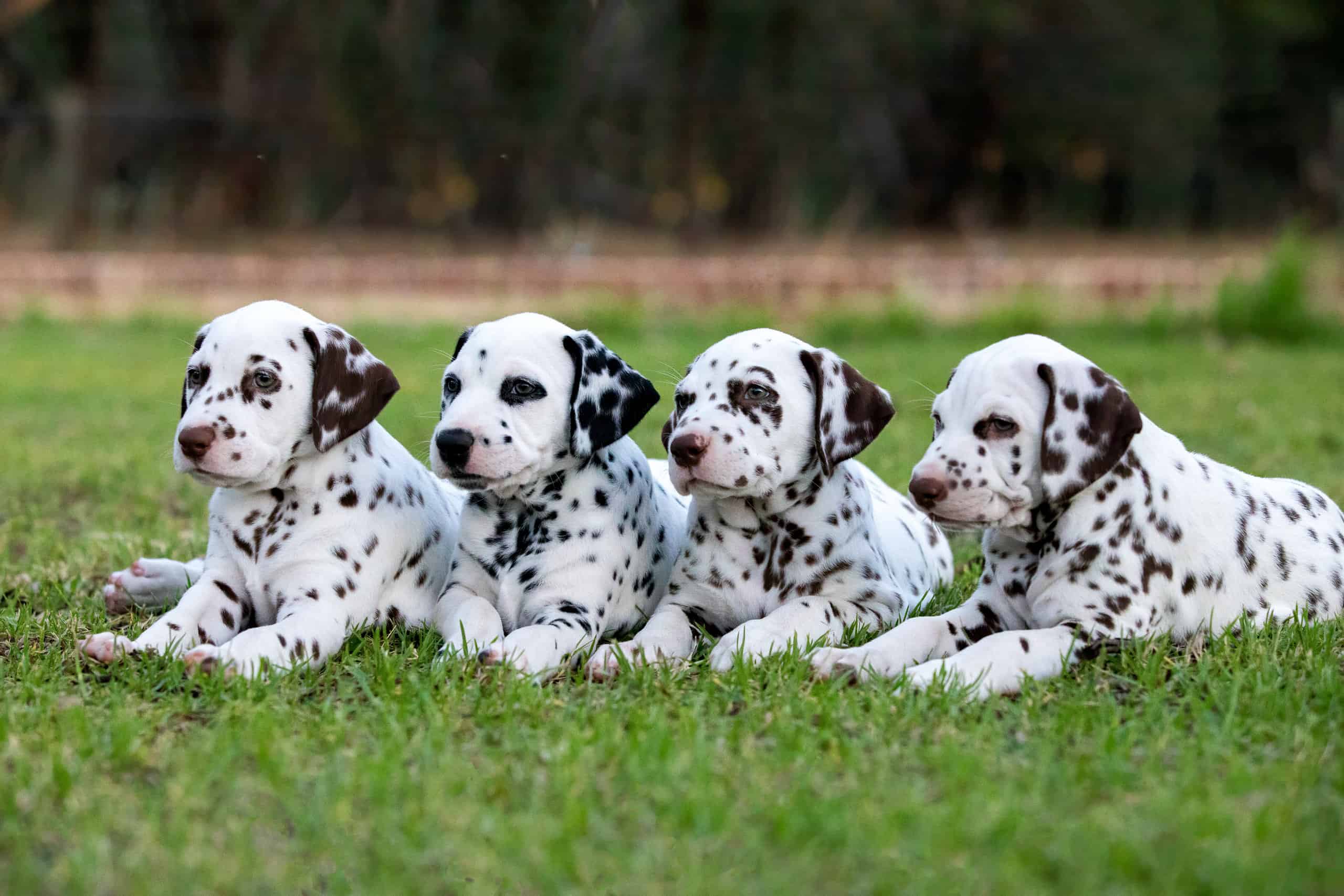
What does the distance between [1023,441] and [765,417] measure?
0.89 metres

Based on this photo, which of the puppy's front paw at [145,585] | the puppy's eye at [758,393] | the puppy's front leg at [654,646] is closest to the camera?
the puppy's front leg at [654,646]

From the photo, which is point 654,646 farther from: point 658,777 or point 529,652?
point 658,777

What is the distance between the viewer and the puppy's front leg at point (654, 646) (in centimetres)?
473

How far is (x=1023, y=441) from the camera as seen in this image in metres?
4.70

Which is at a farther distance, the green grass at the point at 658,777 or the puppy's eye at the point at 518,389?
the puppy's eye at the point at 518,389

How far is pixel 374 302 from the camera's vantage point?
57.4 feet

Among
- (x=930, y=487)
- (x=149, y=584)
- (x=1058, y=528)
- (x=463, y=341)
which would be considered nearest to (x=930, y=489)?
(x=930, y=487)

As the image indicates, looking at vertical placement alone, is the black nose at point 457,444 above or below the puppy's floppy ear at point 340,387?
below

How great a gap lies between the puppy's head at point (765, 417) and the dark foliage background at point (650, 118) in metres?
16.6

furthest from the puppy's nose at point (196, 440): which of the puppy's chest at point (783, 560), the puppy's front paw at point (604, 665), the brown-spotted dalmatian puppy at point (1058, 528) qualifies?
the brown-spotted dalmatian puppy at point (1058, 528)

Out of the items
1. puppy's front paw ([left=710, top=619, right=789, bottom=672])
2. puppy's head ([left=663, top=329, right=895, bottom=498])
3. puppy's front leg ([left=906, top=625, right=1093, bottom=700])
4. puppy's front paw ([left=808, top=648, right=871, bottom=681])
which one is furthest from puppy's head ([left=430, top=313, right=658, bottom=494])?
puppy's front leg ([left=906, top=625, right=1093, bottom=700])

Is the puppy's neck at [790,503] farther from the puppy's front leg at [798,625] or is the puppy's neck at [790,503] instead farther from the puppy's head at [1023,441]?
the puppy's head at [1023,441]

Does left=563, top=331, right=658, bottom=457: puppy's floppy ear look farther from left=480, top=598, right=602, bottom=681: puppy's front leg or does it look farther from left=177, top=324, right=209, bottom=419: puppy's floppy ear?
left=177, top=324, right=209, bottom=419: puppy's floppy ear

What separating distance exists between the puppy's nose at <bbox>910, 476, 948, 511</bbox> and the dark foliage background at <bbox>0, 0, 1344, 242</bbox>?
56.4 feet
